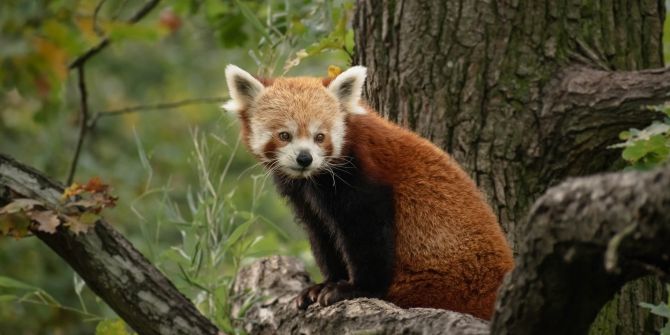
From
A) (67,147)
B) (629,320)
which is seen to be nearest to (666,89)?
(629,320)

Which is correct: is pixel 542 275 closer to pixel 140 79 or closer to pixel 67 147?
pixel 67 147

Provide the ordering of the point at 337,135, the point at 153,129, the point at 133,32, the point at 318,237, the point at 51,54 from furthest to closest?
the point at 153,129 → the point at 318,237 → the point at 337,135 → the point at 133,32 → the point at 51,54

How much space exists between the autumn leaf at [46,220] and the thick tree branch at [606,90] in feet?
6.01

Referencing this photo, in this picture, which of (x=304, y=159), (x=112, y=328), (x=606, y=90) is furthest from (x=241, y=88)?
(x=606, y=90)

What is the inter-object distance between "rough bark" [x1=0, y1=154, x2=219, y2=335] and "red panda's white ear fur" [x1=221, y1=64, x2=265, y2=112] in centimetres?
Result: 79

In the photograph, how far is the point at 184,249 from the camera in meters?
3.86

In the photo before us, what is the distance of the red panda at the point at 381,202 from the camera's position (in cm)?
319

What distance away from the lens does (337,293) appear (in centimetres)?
325

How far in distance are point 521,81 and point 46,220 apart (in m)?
1.84

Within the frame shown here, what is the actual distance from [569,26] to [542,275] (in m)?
1.95

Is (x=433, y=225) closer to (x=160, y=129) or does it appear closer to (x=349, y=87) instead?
(x=349, y=87)

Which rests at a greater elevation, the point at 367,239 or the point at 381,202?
the point at 381,202

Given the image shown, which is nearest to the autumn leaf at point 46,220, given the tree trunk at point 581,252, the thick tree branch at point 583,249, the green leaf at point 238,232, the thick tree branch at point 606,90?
the green leaf at point 238,232

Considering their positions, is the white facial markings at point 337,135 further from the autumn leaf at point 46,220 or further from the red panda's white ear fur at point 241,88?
the autumn leaf at point 46,220
